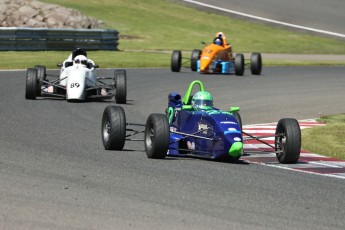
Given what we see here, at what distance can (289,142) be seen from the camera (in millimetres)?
12461

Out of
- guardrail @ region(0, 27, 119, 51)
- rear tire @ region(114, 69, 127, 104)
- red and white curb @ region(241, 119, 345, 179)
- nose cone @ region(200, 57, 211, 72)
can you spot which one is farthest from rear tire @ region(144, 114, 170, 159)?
guardrail @ region(0, 27, 119, 51)

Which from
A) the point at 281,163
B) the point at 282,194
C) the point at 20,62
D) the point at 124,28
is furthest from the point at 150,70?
the point at 282,194

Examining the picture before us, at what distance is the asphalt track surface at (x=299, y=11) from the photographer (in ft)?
159

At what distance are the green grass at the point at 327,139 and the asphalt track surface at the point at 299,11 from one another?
29.2 metres

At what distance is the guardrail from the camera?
33406mm

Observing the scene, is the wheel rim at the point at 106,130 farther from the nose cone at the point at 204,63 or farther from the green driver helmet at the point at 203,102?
the nose cone at the point at 204,63

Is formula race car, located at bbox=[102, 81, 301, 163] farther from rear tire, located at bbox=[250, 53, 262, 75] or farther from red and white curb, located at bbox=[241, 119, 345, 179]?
rear tire, located at bbox=[250, 53, 262, 75]

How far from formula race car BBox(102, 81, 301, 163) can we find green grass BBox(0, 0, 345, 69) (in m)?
21.6

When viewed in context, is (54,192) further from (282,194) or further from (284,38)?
(284,38)

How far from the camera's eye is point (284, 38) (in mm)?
44781

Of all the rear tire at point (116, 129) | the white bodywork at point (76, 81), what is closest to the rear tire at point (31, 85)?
the white bodywork at point (76, 81)

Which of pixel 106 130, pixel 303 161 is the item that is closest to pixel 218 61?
pixel 106 130

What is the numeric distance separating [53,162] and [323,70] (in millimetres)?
22548

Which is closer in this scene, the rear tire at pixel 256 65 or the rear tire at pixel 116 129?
the rear tire at pixel 116 129
